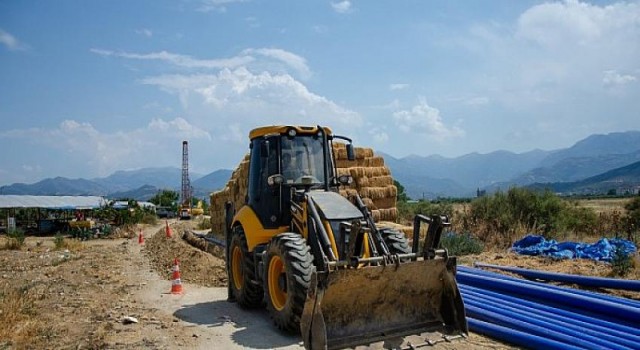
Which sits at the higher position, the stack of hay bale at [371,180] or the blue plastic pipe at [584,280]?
the stack of hay bale at [371,180]

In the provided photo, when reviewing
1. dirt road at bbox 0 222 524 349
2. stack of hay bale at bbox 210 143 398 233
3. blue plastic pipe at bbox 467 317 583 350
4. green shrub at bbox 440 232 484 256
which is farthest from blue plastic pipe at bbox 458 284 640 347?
stack of hay bale at bbox 210 143 398 233

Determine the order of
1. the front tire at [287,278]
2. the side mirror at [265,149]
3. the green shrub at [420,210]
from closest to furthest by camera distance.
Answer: the front tire at [287,278]
the side mirror at [265,149]
the green shrub at [420,210]

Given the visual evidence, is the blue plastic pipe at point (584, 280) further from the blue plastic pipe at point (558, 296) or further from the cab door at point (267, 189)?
the cab door at point (267, 189)

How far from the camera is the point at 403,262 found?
253 inches

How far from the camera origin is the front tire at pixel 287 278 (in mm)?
6738

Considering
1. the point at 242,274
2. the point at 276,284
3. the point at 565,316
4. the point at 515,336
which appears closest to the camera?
the point at 515,336

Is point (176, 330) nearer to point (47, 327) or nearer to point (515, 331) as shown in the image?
point (47, 327)

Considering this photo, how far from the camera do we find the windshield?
8625 millimetres

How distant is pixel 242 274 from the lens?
358 inches

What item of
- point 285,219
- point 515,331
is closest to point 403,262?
point 515,331

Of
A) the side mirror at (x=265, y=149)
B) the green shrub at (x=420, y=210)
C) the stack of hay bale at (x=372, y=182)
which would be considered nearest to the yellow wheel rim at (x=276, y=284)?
the side mirror at (x=265, y=149)

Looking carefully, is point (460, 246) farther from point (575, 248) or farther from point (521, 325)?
point (521, 325)

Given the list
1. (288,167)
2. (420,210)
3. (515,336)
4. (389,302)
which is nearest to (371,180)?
(420,210)

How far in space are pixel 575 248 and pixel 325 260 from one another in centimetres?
966
